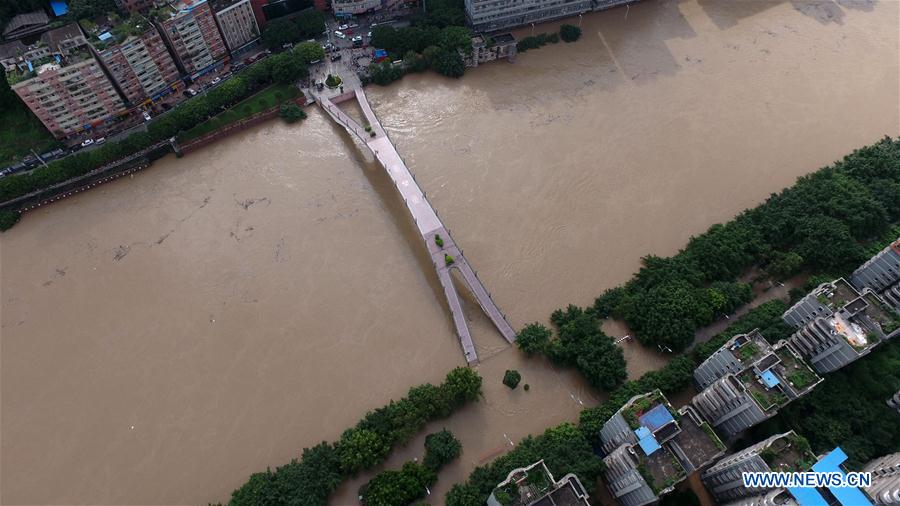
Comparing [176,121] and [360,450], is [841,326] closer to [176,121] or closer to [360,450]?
[360,450]

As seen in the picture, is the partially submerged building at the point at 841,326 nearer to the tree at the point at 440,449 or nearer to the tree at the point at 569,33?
the tree at the point at 440,449

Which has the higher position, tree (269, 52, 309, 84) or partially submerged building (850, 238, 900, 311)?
tree (269, 52, 309, 84)

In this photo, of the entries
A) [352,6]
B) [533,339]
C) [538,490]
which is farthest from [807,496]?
[352,6]

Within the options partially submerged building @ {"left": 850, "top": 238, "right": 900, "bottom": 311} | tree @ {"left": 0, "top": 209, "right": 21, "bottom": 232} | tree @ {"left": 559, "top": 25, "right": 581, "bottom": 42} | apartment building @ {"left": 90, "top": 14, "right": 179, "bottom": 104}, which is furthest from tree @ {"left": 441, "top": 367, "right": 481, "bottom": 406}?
tree @ {"left": 559, "top": 25, "right": 581, "bottom": 42}

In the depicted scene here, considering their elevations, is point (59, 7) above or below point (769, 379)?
above

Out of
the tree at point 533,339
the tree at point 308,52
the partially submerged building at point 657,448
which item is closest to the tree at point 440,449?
the tree at point 533,339

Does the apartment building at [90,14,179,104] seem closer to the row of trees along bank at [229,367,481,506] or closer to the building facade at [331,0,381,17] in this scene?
the building facade at [331,0,381,17]
